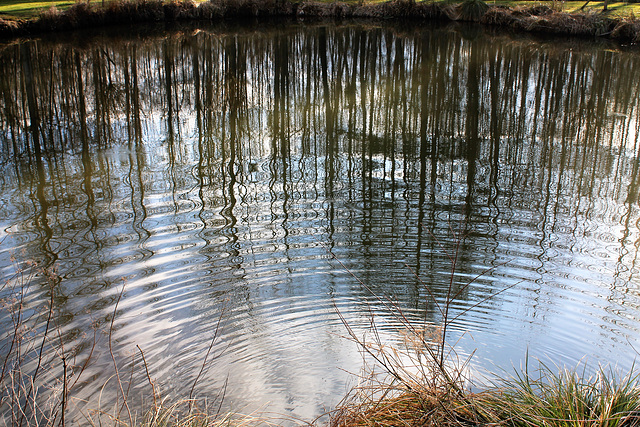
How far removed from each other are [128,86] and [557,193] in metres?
10.7

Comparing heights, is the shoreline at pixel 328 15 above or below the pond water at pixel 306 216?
above

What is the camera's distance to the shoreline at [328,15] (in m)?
19.4

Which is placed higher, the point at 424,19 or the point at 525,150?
the point at 424,19

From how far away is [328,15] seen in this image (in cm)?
2486

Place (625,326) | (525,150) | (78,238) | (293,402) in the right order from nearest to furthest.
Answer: (293,402), (625,326), (78,238), (525,150)

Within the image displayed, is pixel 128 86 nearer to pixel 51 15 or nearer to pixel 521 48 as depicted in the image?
pixel 51 15

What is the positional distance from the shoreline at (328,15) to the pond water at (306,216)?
4510mm

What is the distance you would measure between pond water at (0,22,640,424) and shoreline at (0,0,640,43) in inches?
178

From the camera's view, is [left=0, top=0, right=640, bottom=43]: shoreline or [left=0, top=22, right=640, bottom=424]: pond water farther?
[left=0, top=0, right=640, bottom=43]: shoreline

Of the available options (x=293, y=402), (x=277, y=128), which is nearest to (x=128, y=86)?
(x=277, y=128)

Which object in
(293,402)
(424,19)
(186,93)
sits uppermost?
(424,19)

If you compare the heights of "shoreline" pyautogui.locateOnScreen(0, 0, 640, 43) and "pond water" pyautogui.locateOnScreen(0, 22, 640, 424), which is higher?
"shoreline" pyautogui.locateOnScreen(0, 0, 640, 43)

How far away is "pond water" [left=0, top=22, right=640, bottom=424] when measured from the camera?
4727mm

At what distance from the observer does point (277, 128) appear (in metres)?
11.2
